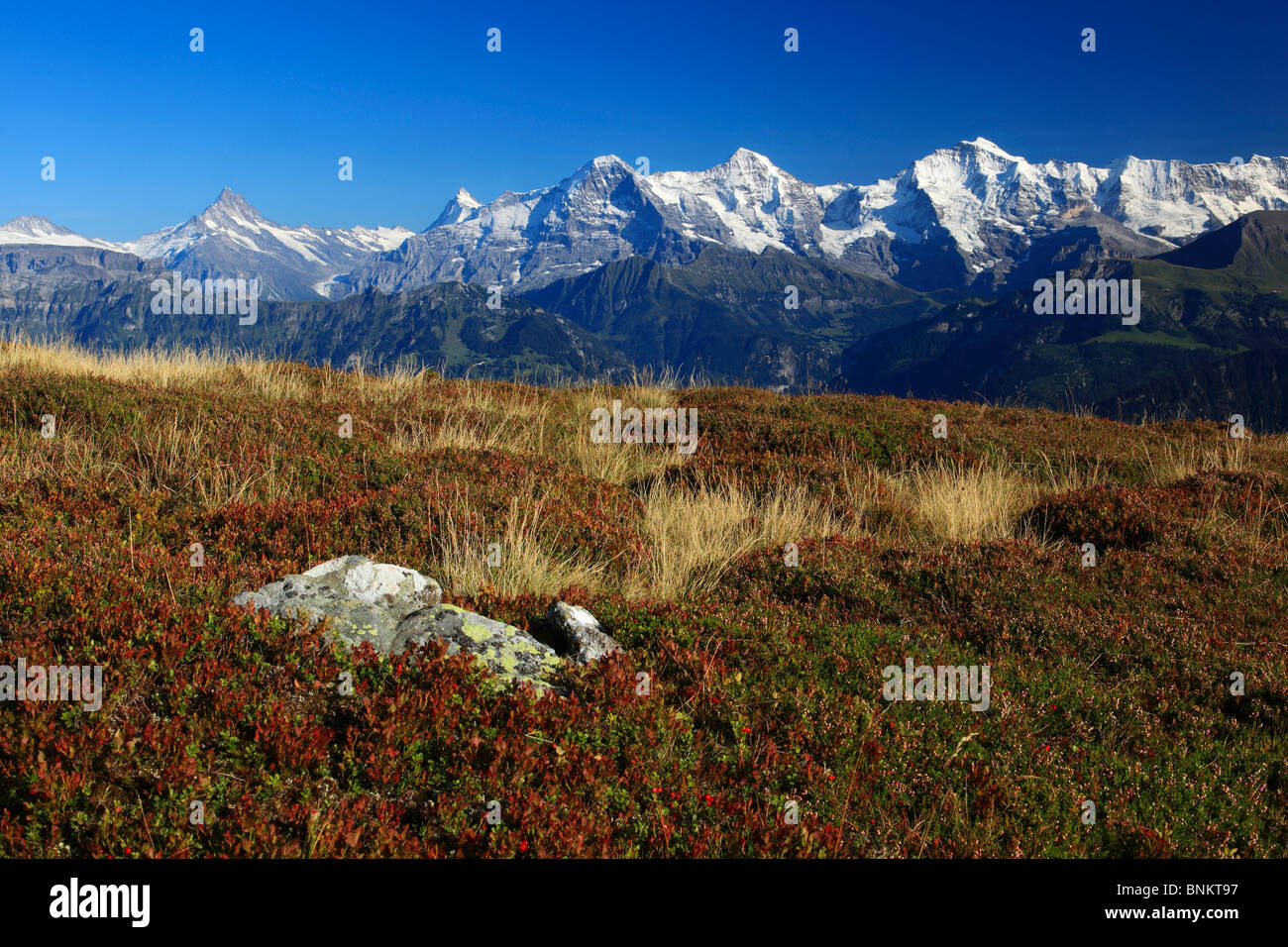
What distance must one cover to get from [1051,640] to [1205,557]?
3.38 m

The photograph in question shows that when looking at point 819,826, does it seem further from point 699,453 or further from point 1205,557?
point 699,453

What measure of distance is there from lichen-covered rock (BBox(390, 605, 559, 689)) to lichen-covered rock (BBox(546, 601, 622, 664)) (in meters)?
0.20

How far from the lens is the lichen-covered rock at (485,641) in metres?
5.04

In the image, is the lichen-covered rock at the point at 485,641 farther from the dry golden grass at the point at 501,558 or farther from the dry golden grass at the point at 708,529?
the dry golden grass at the point at 708,529

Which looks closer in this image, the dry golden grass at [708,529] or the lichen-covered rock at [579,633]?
the lichen-covered rock at [579,633]

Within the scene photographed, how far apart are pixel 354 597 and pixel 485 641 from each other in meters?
1.12

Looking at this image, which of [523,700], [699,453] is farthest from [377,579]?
[699,453]

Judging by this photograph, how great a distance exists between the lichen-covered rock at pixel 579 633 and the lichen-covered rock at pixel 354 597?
996mm

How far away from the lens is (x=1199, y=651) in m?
6.42

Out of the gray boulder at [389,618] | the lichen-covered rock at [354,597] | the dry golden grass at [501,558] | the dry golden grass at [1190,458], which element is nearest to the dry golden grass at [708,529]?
the dry golden grass at [501,558]

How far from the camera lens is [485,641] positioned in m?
5.25

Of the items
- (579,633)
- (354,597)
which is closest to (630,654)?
(579,633)

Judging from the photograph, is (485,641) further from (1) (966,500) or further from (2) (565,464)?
(1) (966,500)

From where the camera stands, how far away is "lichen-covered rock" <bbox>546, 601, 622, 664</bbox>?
5.55 m
